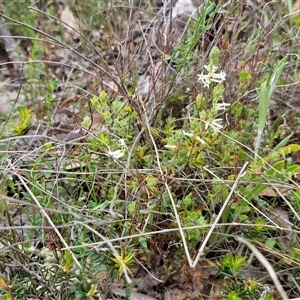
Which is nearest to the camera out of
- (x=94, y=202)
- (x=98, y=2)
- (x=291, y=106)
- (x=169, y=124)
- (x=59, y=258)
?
(x=59, y=258)

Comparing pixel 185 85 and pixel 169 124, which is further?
pixel 185 85

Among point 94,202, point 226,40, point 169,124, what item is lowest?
point 94,202

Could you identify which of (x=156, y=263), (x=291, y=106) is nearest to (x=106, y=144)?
(x=156, y=263)

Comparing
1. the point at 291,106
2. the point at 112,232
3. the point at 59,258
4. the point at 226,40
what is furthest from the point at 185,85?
the point at 59,258

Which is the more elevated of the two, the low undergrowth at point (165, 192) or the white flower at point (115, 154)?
the white flower at point (115, 154)

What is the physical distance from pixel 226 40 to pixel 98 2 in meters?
1.07

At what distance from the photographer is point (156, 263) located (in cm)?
179

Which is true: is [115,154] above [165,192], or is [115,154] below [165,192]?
above

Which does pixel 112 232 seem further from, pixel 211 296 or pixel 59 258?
pixel 211 296

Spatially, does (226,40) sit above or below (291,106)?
above

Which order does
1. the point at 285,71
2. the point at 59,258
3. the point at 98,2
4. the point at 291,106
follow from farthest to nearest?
the point at 98,2 → the point at 285,71 → the point at 291,106 → the point at 59,258

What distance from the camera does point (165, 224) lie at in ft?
5.72

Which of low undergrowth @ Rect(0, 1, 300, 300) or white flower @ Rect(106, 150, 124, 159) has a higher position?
white flower @ Rect(106, 150, 124, 159)

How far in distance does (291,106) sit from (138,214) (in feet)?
2.74
